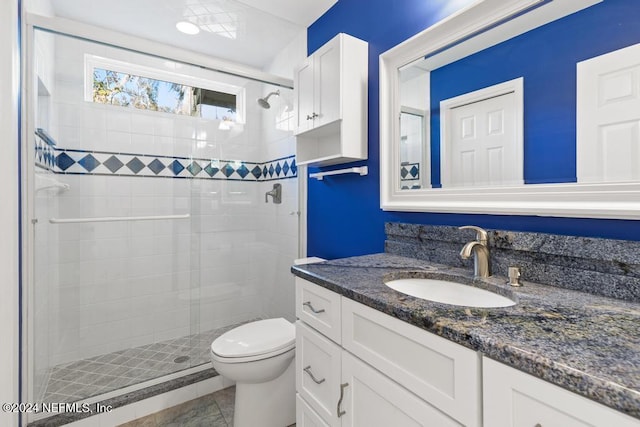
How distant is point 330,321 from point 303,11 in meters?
1.99

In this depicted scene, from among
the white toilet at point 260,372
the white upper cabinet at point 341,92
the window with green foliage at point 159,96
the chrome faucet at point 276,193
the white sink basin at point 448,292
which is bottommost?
the white toilet at point 260,372

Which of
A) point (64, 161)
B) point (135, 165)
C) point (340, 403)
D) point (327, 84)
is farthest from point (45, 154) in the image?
point (340, 403)

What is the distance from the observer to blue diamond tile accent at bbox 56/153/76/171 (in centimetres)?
197

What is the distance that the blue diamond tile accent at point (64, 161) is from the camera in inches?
77.7

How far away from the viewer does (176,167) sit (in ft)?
7.72

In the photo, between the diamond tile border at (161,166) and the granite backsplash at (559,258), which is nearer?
the granite backsplash at (559,258)

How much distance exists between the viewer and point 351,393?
3.03ft

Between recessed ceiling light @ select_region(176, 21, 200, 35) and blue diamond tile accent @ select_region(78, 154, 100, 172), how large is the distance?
111 cm

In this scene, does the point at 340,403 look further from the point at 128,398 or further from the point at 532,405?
the point at 128,398

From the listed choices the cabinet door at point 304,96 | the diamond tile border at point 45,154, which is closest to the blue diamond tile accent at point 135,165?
the diamond tile border at point 45,154

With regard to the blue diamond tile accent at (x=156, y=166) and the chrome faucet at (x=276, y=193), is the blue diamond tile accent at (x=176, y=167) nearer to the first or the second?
the blue diamond tile accent at (x=156, y=166)

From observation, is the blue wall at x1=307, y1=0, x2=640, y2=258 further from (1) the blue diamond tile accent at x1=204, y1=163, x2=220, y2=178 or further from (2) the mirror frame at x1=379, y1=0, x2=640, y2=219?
(1) the blue diamond tile accent at x1=204, y1=163, x2=220, y2=178

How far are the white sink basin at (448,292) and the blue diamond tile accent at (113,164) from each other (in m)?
2.11

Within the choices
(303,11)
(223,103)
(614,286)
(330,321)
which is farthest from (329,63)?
(614,286)
